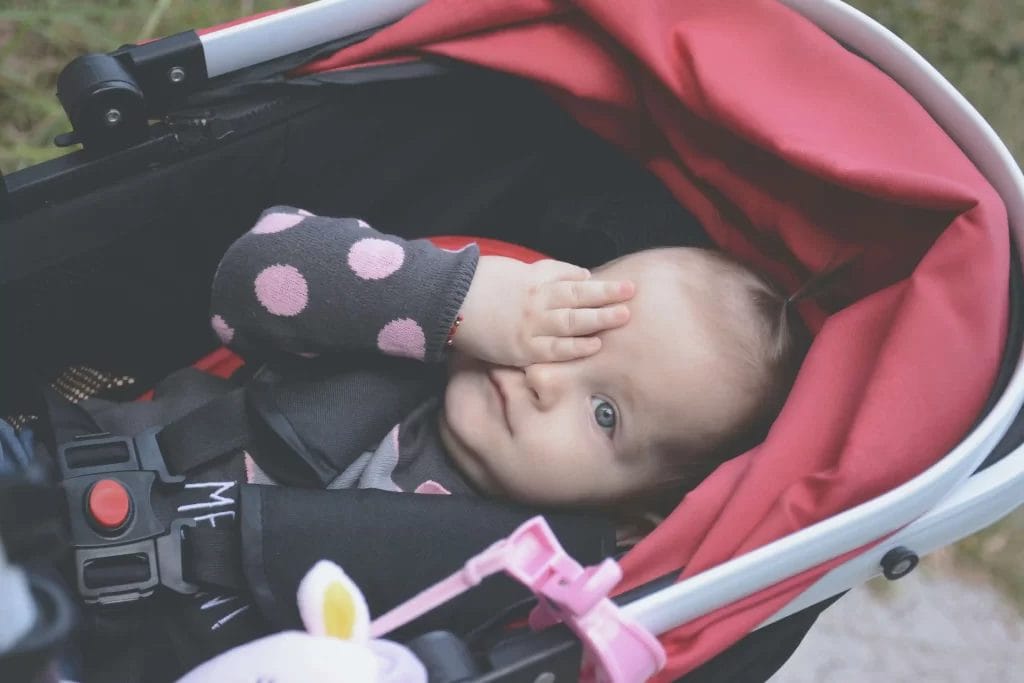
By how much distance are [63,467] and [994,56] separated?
1.75 m

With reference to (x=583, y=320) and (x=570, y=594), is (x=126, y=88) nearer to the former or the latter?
(x=583, y=320)

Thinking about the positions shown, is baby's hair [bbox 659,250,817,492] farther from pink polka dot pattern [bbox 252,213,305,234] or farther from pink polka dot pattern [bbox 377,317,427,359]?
pink polka dot pattern [bbox 252,213,305,234]

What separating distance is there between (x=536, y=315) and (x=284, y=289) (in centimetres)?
22

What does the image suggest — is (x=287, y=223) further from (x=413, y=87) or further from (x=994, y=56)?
(x=994, y=56)

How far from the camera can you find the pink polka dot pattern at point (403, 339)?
933mm

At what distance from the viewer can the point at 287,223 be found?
3.14 feet

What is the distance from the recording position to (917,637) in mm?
1458

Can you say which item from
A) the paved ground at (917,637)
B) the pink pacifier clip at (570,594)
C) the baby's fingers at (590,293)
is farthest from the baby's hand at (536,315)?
the paved ground at (917,637)

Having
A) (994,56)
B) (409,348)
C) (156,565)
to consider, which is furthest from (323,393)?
(994,56)

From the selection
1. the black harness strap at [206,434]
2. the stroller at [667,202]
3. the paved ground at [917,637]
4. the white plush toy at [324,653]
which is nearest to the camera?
the white plush toy at [324,653]

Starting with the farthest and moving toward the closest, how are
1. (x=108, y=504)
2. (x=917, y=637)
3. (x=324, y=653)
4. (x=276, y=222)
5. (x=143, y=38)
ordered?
1. (x=143, y=38)
2. (x=917, y=637)
3. (x=276, y=222)
4. (x=108, y=504)
5. (x=324, y=653)

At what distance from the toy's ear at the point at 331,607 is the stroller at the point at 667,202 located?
2.7 inches

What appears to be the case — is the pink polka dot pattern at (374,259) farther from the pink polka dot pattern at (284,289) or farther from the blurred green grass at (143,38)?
the blurred green grass at (143,38)

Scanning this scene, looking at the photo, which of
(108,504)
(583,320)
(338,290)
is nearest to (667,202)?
(583,320)
